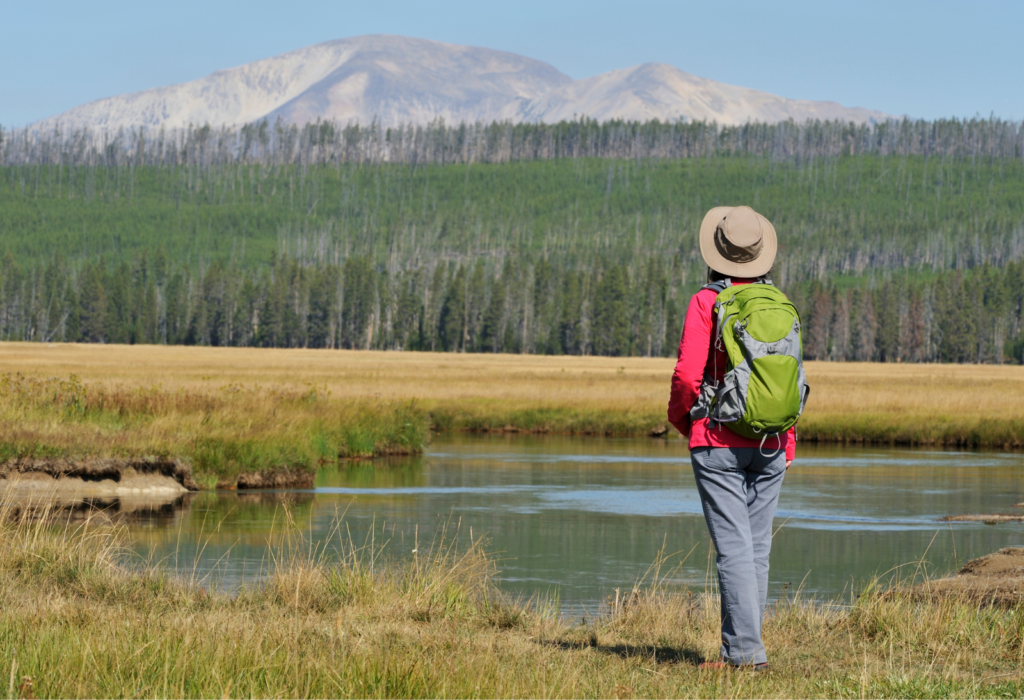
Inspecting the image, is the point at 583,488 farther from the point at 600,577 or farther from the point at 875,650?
the point at 875,650

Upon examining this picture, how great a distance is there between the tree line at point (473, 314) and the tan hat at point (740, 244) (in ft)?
414

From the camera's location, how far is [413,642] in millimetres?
7160

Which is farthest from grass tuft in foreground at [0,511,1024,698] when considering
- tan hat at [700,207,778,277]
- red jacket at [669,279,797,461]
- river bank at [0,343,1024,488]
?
river bank at [0,343,1024,488]

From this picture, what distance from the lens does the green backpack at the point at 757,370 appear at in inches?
247

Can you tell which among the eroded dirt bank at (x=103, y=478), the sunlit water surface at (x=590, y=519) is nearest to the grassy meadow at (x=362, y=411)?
the eroded dirt bank at (x=103, y=478)

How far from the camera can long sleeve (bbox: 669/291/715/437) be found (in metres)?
6.38

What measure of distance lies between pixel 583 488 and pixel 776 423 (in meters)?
17.1

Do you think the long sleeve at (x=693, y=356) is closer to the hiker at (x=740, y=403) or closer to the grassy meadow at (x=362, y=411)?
the hiker at (x=740, y=403)

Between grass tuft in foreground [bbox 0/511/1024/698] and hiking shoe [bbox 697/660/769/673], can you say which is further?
hiking shoe [bbox 697/660/769/673]

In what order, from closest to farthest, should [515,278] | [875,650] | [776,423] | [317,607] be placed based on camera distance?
1. [776,423]
2. [875,650]
3. [317,607]
4. [515,278]

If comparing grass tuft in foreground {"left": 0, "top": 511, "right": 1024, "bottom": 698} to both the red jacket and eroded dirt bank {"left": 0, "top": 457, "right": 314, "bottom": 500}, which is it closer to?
the red jacket

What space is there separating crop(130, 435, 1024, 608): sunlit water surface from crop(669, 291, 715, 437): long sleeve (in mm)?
4305

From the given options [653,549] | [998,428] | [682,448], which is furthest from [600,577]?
[998,428]

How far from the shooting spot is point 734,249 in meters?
6.69
